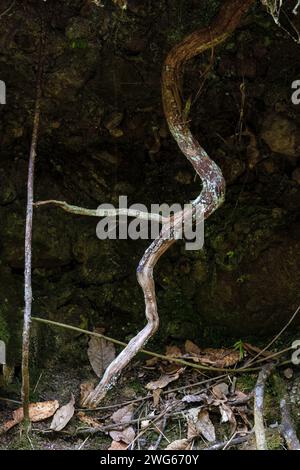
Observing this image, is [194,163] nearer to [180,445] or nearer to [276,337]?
[276,337]

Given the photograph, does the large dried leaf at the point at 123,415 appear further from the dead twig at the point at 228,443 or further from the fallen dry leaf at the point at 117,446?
the dead twig at the point at 228,443

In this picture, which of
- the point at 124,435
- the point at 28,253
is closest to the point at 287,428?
the point at 124,435

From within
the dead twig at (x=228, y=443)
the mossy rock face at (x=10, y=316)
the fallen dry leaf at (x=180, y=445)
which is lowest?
the fallen dry leaf at (x=180, y=445)

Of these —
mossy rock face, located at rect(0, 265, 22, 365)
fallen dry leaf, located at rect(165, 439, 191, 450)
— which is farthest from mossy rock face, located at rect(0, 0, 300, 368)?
fallen dry leaf, located at rect(165, 439, 191, 450)

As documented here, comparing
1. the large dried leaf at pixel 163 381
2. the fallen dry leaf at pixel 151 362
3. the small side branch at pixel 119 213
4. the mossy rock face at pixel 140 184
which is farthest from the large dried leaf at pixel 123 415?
the small side branch at pixel 119 213

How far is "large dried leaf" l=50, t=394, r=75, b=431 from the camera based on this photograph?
1.90 meters

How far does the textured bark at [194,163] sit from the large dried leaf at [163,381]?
0.21 metres

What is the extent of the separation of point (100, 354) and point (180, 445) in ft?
1.79

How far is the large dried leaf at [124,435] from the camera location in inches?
71.8

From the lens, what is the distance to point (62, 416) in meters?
1.93

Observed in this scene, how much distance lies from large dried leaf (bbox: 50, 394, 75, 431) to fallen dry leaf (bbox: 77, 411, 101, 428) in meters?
0.03

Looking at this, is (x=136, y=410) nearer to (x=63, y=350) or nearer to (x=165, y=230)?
(x=63, y=350)

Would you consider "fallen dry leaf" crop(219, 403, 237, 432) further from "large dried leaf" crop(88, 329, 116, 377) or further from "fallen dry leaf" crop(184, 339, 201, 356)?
"large dried leaf" crop(88, 329, 116, 377)
